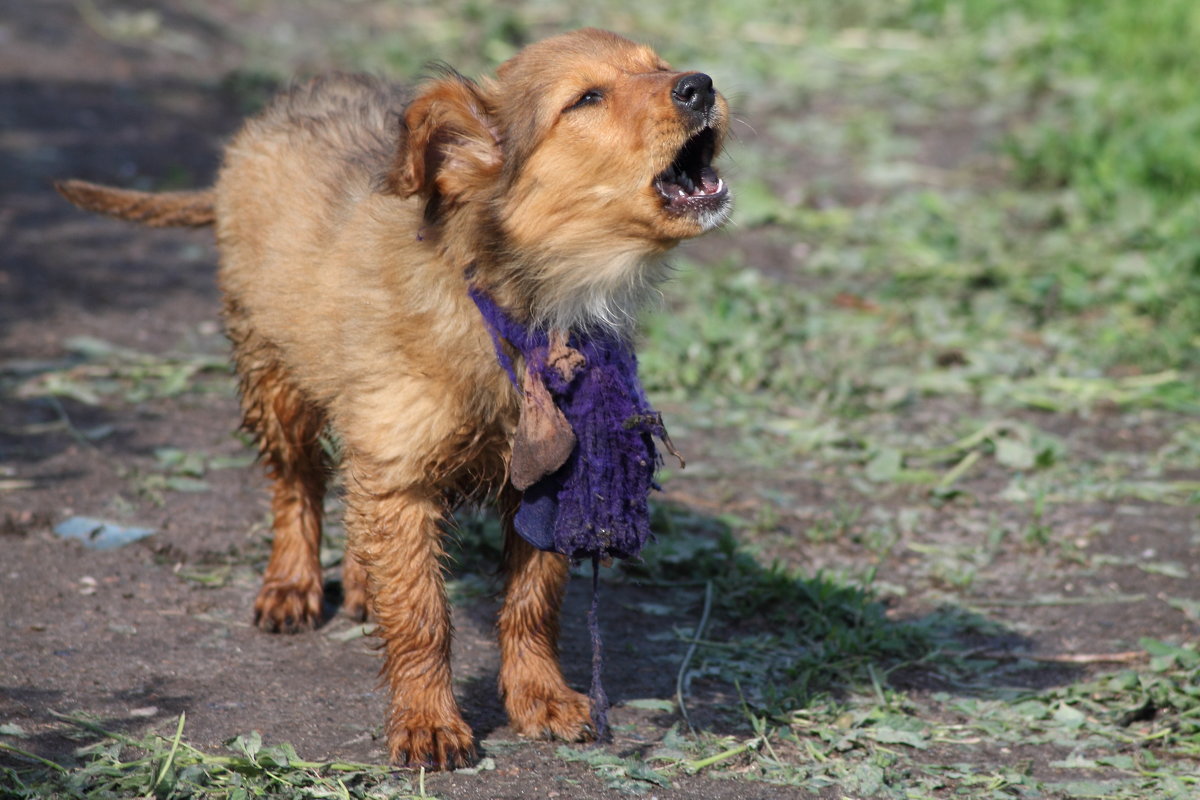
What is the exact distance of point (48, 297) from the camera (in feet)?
23.2

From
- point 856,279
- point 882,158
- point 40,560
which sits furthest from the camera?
point 882,158

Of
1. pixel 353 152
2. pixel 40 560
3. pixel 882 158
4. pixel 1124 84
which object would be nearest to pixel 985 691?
pixel 353 152

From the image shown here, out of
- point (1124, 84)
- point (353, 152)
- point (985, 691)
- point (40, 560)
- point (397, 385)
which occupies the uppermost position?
point (1124, 84)

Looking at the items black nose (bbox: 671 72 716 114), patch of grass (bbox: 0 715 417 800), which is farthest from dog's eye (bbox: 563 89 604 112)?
patch of grass (bbox: 0 715 417 800)

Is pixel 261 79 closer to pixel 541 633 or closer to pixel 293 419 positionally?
pixel 293 419

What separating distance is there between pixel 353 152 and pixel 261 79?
273 inches

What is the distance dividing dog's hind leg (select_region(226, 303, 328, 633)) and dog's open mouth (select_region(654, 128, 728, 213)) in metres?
1.57

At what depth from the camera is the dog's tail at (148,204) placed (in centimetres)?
497

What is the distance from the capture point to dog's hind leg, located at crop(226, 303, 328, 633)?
4.48 m

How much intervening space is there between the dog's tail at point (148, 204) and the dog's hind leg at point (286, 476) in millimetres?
549

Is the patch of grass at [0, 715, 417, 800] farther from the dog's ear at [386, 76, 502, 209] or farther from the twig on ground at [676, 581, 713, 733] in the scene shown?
the dog's ear at [386, 76, 502, 209]

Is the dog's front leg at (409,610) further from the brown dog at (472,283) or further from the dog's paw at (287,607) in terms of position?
the dog's paw at (287,607)

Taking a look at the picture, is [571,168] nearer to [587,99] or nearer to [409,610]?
[587,99]

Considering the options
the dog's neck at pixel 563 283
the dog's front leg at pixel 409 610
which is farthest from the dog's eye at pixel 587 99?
the dog's front leg at pixel 409 610
